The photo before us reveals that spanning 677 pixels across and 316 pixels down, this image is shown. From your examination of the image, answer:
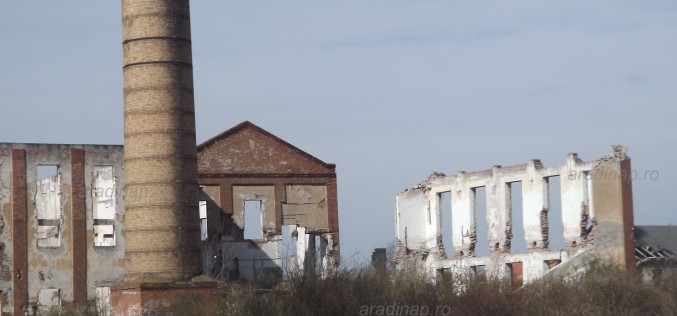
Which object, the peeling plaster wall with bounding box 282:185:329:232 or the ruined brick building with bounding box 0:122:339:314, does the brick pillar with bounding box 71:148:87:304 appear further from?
the peeling plaster wall with bounding box 282:185:329:232

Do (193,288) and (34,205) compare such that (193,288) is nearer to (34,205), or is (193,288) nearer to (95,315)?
(95,315)

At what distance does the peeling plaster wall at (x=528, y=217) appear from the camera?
1080 inches

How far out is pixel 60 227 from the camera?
32.9 m

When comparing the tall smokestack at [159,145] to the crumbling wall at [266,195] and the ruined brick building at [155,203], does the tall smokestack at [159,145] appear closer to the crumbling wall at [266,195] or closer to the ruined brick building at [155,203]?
the ruined brick building at [155,203]

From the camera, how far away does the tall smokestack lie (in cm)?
2239

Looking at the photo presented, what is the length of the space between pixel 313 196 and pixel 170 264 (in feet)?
45.8

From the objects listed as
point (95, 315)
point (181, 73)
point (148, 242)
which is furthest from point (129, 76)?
point (95, 315)

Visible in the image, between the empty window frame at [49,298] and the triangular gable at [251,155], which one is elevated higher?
the triangular gable at [251,155]

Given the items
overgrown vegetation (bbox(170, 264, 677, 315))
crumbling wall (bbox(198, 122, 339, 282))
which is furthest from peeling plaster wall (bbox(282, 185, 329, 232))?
overgrown vegetation (bbox(170, 264, 677, 315))

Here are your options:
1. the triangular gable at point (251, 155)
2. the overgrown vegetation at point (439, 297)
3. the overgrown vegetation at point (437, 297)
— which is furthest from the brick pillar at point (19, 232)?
the overgrown vegetation at point (439, 297)

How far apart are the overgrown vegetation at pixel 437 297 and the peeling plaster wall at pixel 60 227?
10545mm

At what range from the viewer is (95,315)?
24.0m

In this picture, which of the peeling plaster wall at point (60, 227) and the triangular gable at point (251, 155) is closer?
the peeling plaster wall at point (60, 227)

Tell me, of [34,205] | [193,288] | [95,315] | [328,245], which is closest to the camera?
[193,288]
